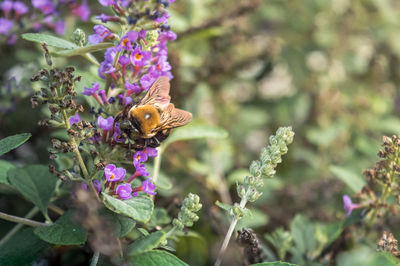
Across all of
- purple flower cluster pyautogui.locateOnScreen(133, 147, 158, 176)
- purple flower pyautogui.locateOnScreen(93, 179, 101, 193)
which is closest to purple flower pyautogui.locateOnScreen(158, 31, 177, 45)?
purple flower cluster pyautogui.locateOnScreen(133, 147, 158, 176)

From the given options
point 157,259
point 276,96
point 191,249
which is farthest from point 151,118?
point 276,96

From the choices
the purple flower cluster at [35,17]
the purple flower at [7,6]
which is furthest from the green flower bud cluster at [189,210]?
the purple flower at [7,6]

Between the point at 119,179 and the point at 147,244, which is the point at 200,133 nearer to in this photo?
the point at 119,179

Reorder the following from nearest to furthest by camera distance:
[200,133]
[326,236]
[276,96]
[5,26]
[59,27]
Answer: [326,236], [200,133], [5,26], [59,27], [276,96]

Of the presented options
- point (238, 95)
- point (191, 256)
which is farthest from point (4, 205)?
point (238, 95)

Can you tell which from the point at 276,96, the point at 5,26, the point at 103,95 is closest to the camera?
the point at 103,95

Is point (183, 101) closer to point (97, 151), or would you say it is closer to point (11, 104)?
point (11, 104)

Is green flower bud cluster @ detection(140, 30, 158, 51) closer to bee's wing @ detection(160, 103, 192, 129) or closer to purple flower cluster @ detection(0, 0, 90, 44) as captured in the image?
bee's wing @ detection(160, 103, 192, 129)
